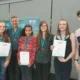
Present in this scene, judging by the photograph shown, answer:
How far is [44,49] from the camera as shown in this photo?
308 cm

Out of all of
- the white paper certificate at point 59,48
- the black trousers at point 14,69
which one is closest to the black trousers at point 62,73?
the white paper certificate at point 59,48

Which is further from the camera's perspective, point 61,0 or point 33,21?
point 33,21

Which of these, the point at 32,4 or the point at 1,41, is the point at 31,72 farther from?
the point at 32,4

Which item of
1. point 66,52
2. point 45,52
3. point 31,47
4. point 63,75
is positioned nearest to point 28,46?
point 31,47

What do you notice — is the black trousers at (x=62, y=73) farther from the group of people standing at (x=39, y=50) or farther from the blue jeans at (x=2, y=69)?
the blue jeans at (x=2, y=69)

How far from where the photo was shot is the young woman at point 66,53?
2854 mm

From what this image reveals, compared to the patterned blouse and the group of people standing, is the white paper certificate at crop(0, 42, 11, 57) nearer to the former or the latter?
the group of people standing

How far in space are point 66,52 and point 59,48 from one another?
0.13m

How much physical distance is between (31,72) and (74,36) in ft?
3.62

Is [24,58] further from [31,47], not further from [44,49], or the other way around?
[44,49]

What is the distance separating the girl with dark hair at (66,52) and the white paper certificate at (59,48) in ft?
0.19

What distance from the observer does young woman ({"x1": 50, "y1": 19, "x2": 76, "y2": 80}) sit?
9.37 feet

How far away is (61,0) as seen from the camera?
4.09 m

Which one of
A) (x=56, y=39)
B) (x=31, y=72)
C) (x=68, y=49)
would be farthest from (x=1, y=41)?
(x=68, y=49)
